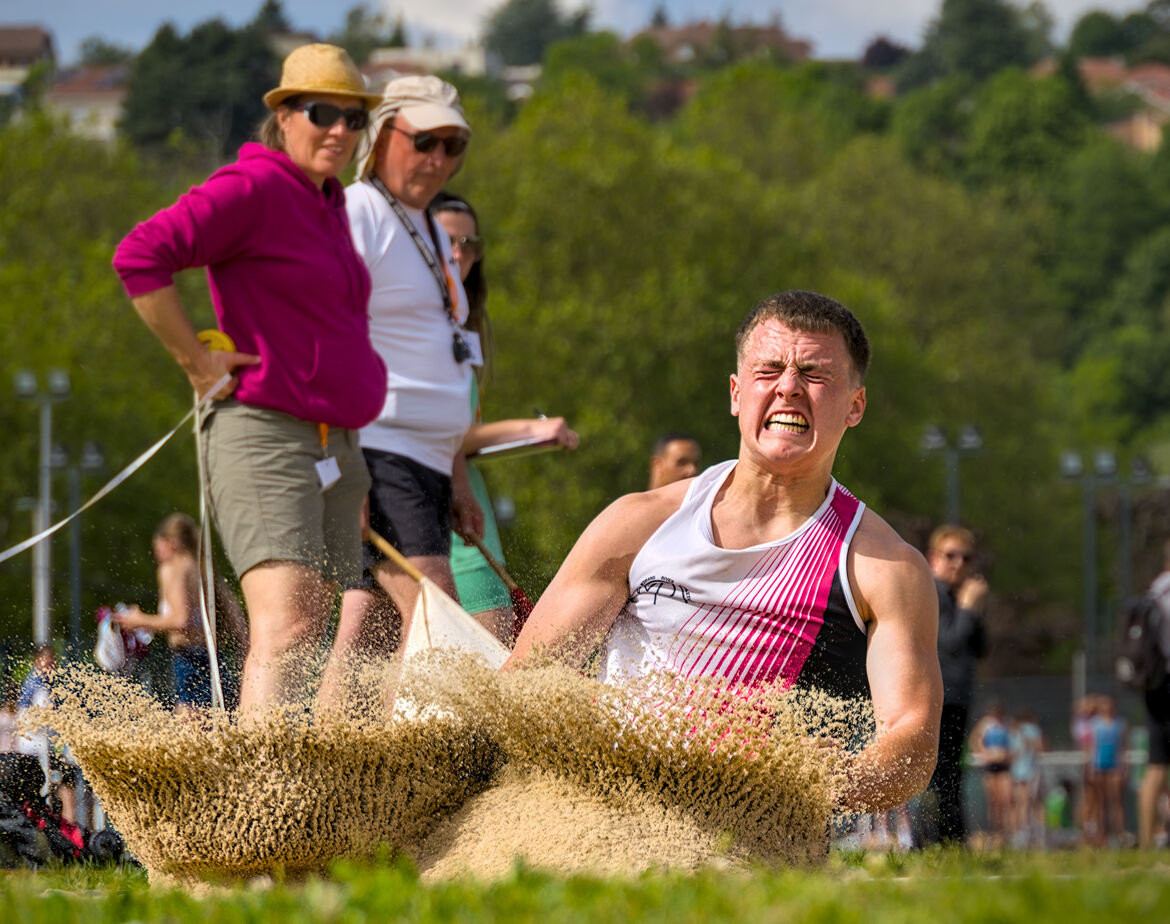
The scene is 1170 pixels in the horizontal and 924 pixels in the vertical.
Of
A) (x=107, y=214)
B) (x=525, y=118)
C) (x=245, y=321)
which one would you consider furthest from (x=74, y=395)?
(x=245, y=321)

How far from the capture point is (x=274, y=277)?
6.22m

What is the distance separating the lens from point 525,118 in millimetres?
56094

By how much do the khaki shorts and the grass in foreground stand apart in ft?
6.06

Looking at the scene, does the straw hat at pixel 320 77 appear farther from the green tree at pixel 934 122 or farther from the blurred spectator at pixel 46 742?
the green tree at pixel 934 122

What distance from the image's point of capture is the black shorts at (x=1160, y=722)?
11.5 m

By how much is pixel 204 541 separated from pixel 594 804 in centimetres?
211

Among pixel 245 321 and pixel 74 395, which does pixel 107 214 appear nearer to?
pixel 74 395

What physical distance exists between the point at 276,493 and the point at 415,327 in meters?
1.24

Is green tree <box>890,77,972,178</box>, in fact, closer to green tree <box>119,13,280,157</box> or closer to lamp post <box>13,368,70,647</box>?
green tree <box>119,13,280,157</box>

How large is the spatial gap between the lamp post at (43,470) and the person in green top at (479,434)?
618 inches

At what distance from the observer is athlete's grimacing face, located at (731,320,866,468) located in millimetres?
4898

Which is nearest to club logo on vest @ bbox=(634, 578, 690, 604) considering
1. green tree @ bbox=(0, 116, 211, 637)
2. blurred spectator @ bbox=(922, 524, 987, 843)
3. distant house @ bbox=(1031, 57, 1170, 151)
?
blurred spectator @ bbox=(922, 524, 987, 843)

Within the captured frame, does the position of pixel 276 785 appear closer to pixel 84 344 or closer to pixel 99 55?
pixel 84 344

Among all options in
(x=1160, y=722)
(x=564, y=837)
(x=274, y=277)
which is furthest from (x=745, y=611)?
(x=1160, y=722)
